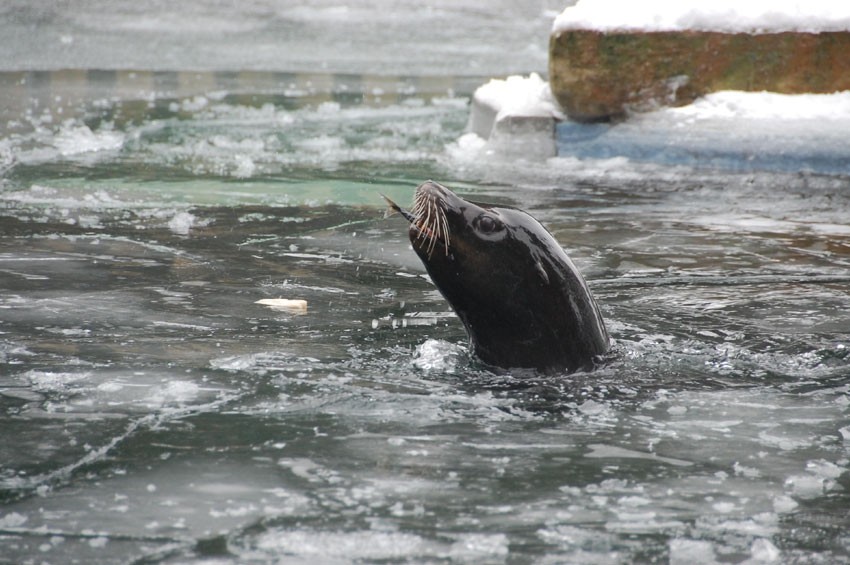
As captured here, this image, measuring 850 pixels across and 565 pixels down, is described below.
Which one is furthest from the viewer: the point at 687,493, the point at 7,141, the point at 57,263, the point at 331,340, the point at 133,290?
the point at 7,141

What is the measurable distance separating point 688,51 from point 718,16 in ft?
1.13

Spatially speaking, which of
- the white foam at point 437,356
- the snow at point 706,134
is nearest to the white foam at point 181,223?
the white foam at point 437,356

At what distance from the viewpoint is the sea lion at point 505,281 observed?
3924 millimetres

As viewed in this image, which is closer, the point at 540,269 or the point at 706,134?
the point at 540,269

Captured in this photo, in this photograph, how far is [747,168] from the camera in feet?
31.6

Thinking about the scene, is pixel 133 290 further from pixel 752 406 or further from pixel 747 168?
pixel 747 168

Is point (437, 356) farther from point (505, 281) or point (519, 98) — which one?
point (519, 98)

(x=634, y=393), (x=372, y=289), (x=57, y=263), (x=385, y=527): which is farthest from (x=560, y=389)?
(x=57, y=263)

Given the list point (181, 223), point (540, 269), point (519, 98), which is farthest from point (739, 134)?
point (540, 269)

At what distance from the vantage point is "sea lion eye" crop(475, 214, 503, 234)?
3.97 metres

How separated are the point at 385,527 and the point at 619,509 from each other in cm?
58

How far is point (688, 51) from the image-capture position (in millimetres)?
9844

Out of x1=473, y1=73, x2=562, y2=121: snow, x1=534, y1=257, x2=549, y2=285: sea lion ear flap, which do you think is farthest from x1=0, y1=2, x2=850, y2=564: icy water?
x1=473, y1=73, x2=562, y2=121: snow

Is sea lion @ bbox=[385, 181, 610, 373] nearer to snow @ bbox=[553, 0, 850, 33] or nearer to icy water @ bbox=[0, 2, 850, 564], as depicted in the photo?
icy water @ bbox=[0, 2, 850, 564]
